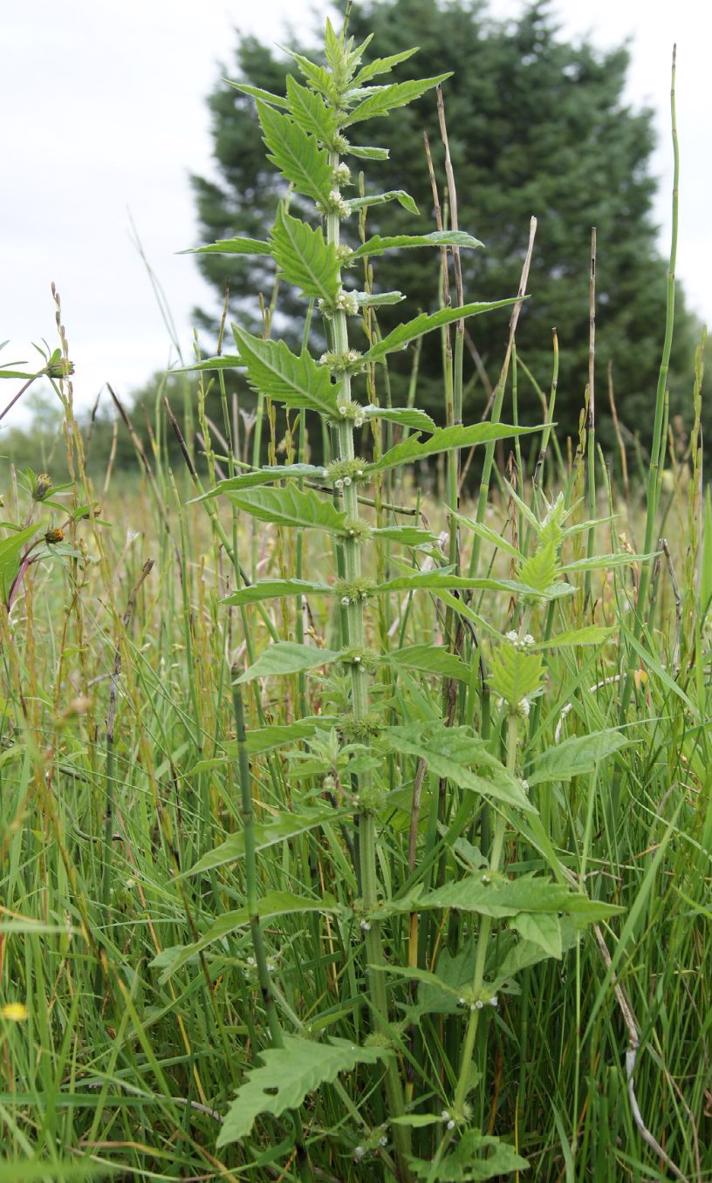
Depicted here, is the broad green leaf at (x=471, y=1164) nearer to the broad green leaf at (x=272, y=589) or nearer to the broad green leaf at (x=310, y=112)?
the broad green leaf at (x=272, y=589)

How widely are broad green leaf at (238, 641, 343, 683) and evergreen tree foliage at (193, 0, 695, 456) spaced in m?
16.0

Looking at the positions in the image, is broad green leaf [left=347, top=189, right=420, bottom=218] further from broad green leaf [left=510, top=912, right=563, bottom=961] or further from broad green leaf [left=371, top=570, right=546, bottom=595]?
broad green leaf [left=510, top=912, right=563, bottom=961]

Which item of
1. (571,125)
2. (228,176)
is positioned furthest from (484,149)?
(228,176)

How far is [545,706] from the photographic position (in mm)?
1622

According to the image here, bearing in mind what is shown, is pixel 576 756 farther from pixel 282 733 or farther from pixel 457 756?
pixel 282 733

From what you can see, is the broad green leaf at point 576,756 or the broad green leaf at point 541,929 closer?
the broad green leaf at point 541,929

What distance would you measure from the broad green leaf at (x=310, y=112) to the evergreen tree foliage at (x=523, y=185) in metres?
15.9

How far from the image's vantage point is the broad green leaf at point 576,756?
940 mm

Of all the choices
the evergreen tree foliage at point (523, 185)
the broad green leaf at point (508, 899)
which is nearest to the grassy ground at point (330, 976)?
the broad green leaf at point (508, 899)

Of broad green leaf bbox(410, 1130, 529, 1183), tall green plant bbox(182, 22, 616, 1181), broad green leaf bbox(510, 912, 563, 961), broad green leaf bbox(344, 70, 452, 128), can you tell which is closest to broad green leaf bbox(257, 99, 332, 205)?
tall green plant bbox(182, 22, 616, 1181)

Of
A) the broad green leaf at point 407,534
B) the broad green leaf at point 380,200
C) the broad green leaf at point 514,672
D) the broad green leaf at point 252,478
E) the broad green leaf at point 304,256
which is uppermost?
the broad green leaf at point 380,200

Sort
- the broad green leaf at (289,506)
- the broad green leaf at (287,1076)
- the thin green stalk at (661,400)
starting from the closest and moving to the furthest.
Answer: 1. the broad green leaf at (287,1076)
2. the broad green leaf at (289,506)
3. the thin green stalk at (661,400)

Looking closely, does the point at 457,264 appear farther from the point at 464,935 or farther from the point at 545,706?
the point at 464,935

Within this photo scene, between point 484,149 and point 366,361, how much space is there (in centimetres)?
1868
